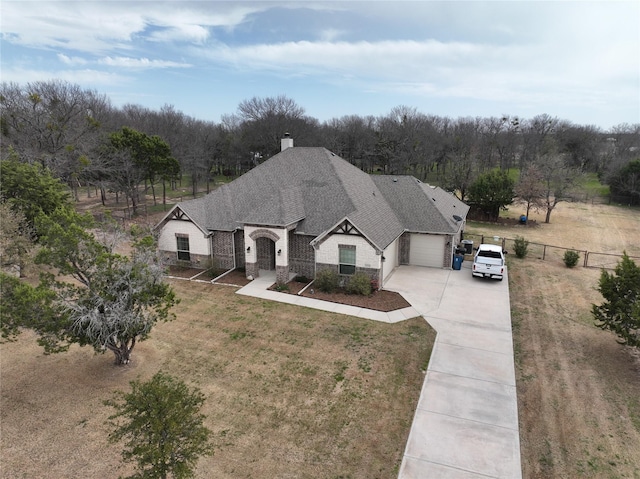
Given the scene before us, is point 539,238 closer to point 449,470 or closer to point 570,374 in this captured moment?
point 570,374

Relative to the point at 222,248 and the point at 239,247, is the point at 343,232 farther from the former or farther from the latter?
the point at 222,248

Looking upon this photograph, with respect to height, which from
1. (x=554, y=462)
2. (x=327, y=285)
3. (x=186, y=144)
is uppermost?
(x=186, y=144)

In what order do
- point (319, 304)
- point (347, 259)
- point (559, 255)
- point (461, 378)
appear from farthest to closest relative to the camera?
point (559, 255) < point (347, 259) < point (319, 304) < point (461, 378)

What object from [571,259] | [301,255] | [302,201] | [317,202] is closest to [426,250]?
[317,202]

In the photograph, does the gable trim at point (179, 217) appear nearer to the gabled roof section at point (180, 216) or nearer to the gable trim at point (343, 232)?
the gabled roof section at point (180, 216)

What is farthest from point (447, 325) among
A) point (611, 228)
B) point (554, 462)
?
point (611, 228)

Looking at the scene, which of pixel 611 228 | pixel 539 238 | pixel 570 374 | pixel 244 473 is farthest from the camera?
pixel 611 228
